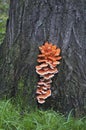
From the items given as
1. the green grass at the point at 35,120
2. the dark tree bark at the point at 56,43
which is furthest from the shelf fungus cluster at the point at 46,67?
the green grass at the point at 35,120

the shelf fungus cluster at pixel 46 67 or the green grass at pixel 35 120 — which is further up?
the shelf fungus cluster at pixel 46 67

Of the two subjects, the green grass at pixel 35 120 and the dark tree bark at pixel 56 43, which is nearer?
the green grass at pixel 35 120

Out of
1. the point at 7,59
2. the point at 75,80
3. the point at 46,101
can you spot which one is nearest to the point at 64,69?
the point at 75,80

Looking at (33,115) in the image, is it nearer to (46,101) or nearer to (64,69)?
(46,101)

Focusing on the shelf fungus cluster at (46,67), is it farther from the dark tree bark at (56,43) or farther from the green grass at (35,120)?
the green grass at (35,120)

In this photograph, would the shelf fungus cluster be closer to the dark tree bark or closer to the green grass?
the dark tree bark
